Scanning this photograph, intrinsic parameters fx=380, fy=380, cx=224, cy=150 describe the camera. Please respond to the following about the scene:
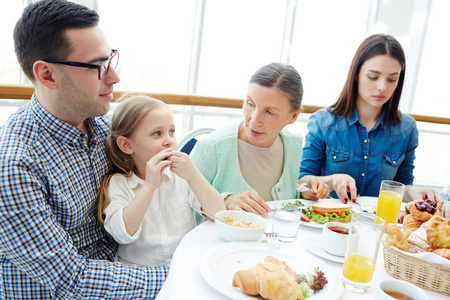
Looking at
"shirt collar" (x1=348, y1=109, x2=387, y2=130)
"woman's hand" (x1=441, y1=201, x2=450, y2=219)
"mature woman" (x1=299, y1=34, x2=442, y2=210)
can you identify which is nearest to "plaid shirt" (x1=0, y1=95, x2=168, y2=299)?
"woman's hand" (x1=441, y1=201, x2=450, y2=219)

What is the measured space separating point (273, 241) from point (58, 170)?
0.70 meters

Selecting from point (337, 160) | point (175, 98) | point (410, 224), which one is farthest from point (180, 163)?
point (337, 160)

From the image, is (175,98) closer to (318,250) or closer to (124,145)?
(124,145)

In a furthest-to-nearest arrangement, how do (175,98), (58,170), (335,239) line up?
(175,98)
(58,170)
(335,239)

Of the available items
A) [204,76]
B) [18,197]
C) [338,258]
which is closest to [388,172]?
[338,258]

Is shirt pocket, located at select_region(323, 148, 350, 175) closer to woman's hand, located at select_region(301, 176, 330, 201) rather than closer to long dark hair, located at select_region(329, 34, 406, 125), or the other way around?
long dark hair, located at select_region(329, 34, 406, 125)

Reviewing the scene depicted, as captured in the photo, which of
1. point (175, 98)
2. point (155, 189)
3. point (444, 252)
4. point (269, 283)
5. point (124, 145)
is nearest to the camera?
point (269, 283)

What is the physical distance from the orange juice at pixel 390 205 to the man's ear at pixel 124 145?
3.12ft

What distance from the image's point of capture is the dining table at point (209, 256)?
0.86 meters

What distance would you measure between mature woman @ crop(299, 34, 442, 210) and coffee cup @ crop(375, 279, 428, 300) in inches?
56.1

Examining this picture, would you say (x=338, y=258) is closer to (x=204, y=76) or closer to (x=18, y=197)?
(x=18, y=197)

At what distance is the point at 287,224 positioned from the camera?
1.17 metres

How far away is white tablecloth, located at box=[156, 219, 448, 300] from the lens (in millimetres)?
852

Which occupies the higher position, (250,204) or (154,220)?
(250,204)
